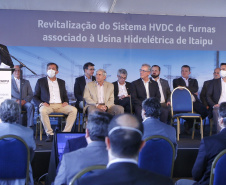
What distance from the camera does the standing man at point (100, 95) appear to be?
246 inches

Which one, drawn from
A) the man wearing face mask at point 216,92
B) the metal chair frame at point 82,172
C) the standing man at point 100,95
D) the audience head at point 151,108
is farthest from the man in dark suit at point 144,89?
the metal chair frame at point 82,172

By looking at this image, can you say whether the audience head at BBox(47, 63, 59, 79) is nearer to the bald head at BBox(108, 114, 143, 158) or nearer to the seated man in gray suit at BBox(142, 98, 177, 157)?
the seated man in gray suit at BBox(142, 98, 177, 157)

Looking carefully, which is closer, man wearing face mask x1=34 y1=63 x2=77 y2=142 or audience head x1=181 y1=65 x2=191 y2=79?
man wearing face mask x1=34 y1=63 x2=77 y2=142

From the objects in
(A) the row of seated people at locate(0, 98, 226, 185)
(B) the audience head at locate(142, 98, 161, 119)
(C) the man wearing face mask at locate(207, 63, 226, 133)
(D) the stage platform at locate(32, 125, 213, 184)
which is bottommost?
(D) the stage platform at locate(32, 125, 213, 184)

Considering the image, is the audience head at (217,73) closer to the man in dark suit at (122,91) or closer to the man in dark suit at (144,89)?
the man in dark suit at (144,89)

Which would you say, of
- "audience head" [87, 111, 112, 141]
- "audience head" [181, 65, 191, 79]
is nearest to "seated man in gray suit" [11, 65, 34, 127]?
"audience head" [181, 65, 191, 79]

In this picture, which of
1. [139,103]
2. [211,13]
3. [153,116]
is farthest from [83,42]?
[153,116]

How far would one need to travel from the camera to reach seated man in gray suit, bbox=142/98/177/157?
3.22m

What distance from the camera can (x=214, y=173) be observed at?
243cm

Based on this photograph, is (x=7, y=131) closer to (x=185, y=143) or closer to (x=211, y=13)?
(x=185, y=143)

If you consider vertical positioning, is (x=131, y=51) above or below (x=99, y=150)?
above

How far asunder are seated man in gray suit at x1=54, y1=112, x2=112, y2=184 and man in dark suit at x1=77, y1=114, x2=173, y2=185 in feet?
1.89

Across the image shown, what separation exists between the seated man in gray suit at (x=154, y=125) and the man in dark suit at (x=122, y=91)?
3151 millimetres

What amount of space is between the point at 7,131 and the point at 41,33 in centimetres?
436
